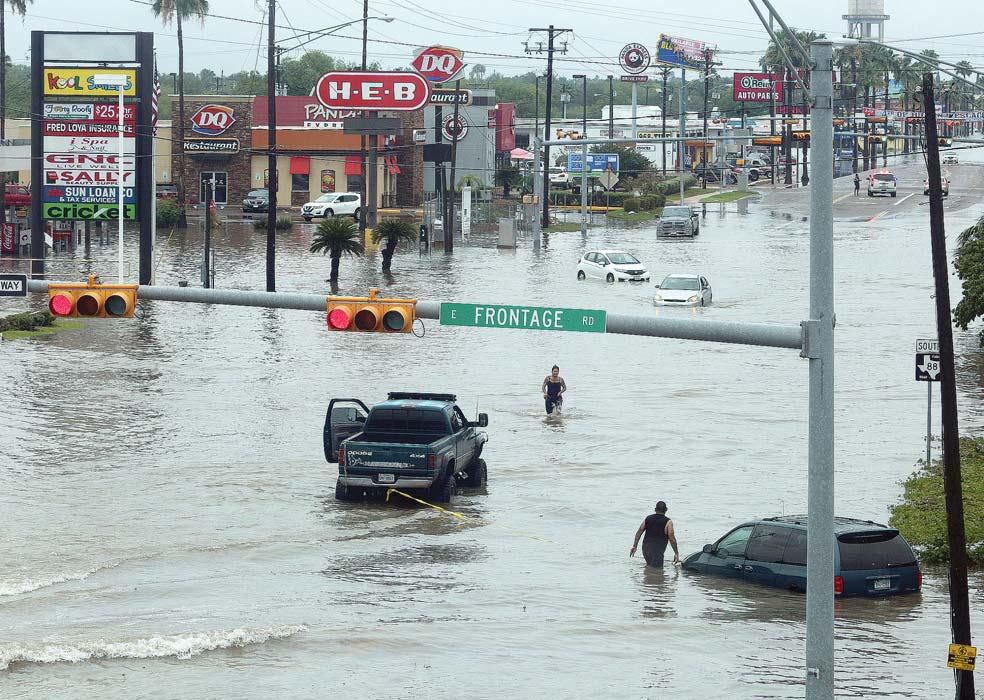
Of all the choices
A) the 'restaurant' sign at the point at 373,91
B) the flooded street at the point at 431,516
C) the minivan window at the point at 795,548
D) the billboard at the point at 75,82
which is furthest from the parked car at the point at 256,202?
the minivan window at the point at 795,548

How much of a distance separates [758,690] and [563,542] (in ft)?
22.3

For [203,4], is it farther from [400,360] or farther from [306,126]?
[400,360]

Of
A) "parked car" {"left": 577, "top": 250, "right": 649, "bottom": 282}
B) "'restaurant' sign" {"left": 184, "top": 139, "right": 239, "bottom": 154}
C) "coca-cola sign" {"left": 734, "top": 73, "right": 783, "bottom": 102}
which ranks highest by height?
"coca-cola sign" {"left": 734, "top": 73, "right": 783, "bottom": 102}

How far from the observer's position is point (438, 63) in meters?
88.3

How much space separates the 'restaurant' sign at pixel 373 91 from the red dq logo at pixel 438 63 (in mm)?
2266

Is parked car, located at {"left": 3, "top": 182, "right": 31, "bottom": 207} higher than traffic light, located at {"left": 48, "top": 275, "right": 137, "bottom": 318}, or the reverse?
parked car, located at {"left": 3, "top": 182, "right": 31, "bottom": 207}

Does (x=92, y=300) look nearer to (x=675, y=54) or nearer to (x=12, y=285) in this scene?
(x=12, y=285)

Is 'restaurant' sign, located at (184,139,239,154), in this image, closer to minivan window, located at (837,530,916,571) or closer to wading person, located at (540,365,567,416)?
wading person, located at (540,365,567,416)

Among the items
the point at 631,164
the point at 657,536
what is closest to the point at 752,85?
the point at 631,164

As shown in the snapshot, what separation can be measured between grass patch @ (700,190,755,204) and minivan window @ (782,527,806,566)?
95439 millimetres

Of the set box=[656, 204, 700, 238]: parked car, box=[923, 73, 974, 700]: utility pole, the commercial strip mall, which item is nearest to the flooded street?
box=[923, 73, 974, 700]: utility pole

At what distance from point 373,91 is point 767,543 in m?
69.2

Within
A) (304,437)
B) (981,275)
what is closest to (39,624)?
(304,437)

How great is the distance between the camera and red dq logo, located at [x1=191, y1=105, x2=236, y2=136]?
329ft
